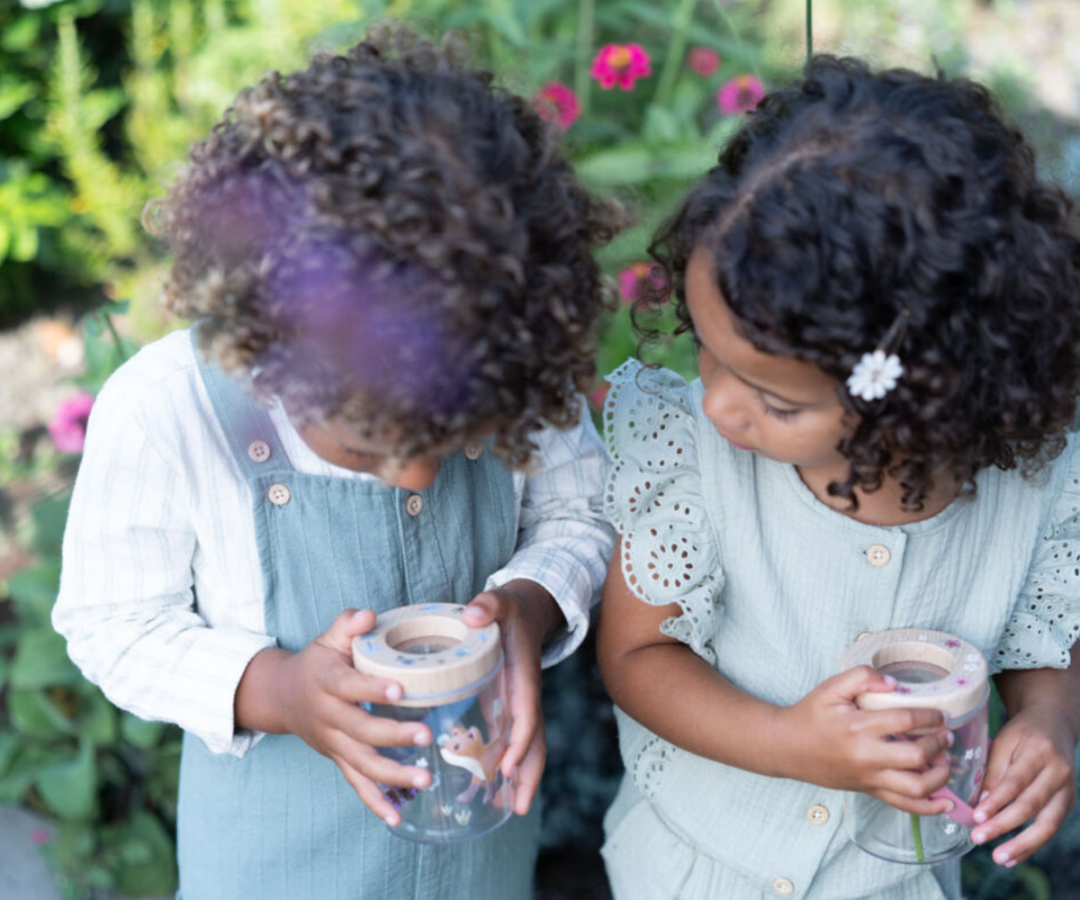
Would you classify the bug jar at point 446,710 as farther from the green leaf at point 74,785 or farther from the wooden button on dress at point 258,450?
the green leaf at point 74,785

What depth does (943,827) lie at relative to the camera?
4.11 feet

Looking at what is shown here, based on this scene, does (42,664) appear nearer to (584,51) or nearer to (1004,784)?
(1004,784)

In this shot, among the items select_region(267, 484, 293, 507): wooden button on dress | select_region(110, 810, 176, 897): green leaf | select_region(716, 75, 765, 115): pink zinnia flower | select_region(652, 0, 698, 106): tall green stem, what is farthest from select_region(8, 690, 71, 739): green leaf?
select_region(652, 0, 698, 106): tall green stem

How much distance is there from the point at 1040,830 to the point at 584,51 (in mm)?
2231

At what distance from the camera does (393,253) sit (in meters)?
0.94

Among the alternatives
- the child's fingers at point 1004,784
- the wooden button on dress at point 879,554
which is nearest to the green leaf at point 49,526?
the wooden button on dress at point 879,554

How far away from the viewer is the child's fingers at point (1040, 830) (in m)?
1.26

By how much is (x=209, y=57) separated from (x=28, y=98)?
22.8 inches

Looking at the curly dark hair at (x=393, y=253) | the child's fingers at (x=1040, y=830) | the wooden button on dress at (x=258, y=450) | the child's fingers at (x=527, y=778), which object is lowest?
the child's fingers at (x=1040, y=830)

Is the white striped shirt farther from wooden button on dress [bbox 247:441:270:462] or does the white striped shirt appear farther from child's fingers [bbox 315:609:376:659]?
child's fingers [bbox 315:609:376:659]

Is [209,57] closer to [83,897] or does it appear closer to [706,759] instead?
[83,897]

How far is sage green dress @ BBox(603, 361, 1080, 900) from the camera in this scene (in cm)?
133

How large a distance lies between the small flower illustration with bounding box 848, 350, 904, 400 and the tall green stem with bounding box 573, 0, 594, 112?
77.3 inches

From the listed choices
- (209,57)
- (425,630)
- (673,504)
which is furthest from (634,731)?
(209,57)
